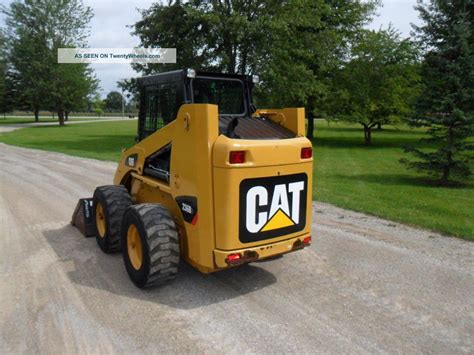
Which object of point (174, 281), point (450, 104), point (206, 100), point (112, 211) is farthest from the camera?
point (450, 104)

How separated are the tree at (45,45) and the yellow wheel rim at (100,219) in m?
41.3

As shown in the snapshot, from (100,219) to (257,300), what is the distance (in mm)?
2915

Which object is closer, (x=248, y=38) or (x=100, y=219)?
(x=100, y=219)

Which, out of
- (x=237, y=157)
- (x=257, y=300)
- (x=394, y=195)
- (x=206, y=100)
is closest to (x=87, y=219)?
(x=206, y=100)

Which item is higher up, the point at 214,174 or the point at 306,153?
the point at 306,153

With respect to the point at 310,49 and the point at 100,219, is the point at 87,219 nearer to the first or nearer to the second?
the point at 100,219

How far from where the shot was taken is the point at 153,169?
5453 mm

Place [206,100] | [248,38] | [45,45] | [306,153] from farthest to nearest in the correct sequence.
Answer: [45,45] → [248,38] → [206,100] → [306,153]

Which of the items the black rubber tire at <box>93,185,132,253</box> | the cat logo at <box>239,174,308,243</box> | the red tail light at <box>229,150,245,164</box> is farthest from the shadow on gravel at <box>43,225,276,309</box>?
the red tail light at <box>229,150,245,164</box>

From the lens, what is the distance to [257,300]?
4395 mm

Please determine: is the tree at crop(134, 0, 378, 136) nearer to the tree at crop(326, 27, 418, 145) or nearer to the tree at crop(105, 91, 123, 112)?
the tree at crop(326, 27, 418, 145)

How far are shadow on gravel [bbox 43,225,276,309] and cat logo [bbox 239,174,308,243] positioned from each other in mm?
786

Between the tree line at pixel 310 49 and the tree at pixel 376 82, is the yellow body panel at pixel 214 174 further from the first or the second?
the tree at pixel 376 82

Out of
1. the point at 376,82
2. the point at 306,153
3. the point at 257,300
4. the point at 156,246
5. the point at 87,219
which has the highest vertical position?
the point at 376,82
